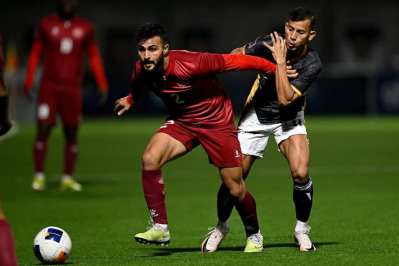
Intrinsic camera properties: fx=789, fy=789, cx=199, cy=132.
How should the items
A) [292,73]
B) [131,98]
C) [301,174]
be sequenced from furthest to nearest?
[131,98], [301,174], [292,73]

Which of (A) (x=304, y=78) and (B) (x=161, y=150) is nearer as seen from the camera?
(B) (x=161, y=150)

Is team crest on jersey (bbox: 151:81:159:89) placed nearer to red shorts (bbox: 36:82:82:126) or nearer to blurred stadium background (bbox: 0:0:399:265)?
blurred stadium background (bbox: 0:0:399:265)

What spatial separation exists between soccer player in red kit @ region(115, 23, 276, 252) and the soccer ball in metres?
0.56

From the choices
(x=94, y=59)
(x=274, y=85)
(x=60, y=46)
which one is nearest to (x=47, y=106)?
(x=60, y=46)

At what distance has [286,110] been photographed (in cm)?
667

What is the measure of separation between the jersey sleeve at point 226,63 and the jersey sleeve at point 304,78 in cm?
36

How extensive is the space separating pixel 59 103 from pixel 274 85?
4746mm

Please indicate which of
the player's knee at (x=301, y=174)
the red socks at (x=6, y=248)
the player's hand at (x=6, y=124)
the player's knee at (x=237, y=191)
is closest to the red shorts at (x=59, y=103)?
the player's knee at (x=237, y=191)

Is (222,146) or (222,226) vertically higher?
(222,146)

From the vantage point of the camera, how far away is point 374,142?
1698 cm

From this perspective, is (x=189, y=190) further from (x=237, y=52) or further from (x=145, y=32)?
(x=145, y=32)

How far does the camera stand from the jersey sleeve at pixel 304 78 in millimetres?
6398

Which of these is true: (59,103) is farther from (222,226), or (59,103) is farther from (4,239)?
(4,239)

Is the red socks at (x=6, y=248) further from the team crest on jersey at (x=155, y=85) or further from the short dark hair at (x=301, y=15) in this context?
the short dark hair at (x=301, y=15)
